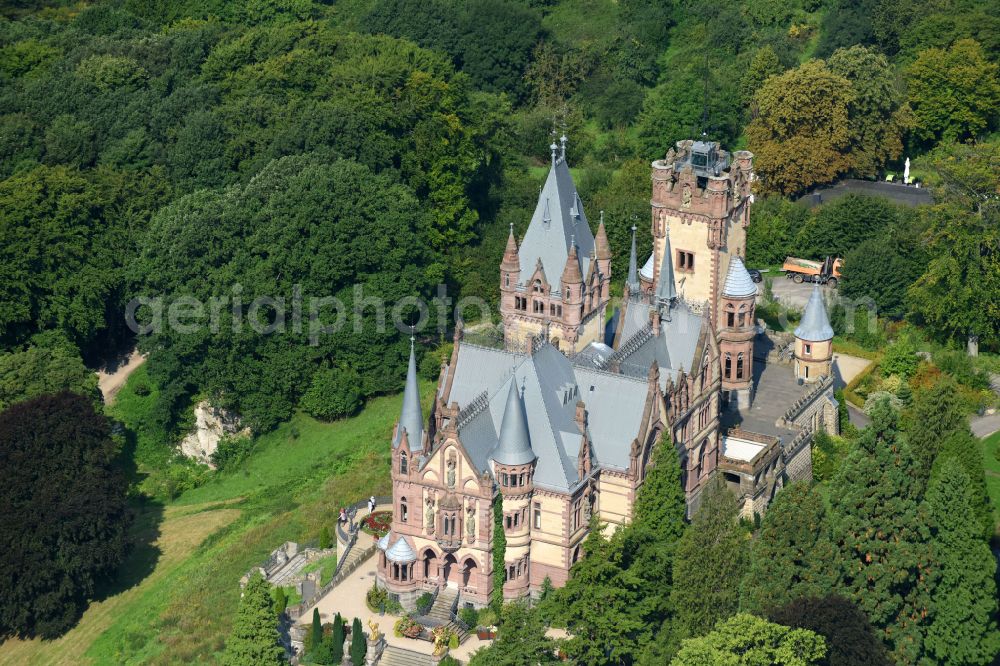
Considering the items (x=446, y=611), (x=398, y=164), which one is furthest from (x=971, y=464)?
(x=398, y=164)

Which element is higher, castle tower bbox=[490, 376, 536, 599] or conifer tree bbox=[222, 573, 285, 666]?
castle tower bbox=[490, 376, 536, 599]

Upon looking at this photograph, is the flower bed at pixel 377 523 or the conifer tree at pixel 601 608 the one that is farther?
the flower bed at pixel 377 523

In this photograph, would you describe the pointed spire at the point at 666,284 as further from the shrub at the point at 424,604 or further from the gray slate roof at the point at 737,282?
the shrub at the point at 424,604

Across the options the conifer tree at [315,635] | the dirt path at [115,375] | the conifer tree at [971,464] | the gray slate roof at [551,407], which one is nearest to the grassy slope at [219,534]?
the dirt path at [115,375]

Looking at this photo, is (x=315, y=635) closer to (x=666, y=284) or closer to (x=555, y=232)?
(x=555, y=232)

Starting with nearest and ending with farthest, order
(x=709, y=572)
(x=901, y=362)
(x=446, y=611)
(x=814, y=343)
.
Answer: (x=709, y=572)
(x=446, y=611)
(x=814, y=343)
(x=901, y=362)

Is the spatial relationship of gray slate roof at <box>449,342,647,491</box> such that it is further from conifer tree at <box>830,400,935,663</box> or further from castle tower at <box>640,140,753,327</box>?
castle tower at <box>640,140,753,327</box>

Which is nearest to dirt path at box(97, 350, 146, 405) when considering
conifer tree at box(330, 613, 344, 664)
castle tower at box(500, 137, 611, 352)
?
castle tower at box(500, 137, 611, 352)
